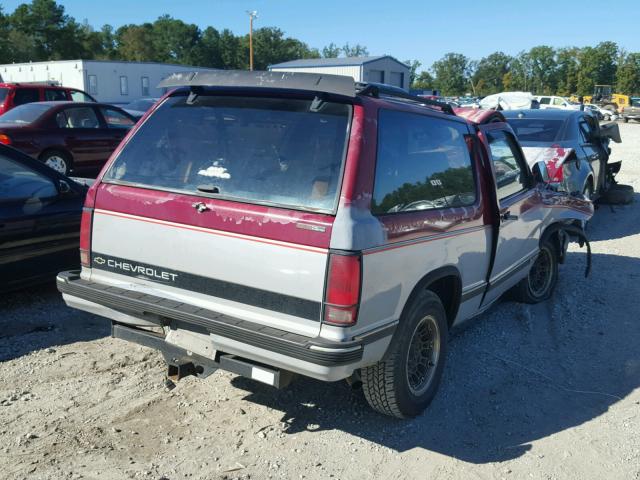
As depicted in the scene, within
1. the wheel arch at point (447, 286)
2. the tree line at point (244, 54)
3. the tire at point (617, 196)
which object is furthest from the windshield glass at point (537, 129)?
the tree line at point (244, 54)

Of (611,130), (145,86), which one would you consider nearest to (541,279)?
(611,130)

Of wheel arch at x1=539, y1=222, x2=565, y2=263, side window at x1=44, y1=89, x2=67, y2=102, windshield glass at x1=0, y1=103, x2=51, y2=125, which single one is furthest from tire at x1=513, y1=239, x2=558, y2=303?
side window at x1=44, y1=89, x2=67, y2=102

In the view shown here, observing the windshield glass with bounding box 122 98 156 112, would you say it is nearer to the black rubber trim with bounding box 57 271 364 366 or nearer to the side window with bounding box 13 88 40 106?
the side window with bounding box 13 88 40 106

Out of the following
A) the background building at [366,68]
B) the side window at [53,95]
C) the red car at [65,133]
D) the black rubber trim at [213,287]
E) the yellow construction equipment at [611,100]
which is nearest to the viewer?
the black rubber trim at [213,287]

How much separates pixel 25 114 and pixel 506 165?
948 cm

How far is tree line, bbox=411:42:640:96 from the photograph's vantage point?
8081cm

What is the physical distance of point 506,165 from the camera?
5172 mm

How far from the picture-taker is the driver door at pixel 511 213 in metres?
4.78

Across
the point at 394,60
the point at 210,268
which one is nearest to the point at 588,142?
the point at 210,268

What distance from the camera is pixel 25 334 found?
489 centimetres

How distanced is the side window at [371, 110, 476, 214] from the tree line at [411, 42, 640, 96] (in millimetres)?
84005

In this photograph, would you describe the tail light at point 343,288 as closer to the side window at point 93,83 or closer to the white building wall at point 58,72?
the white building wall at point 58,72

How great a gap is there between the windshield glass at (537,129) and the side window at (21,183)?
269 inches

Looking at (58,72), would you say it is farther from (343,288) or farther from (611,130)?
(343,288)
